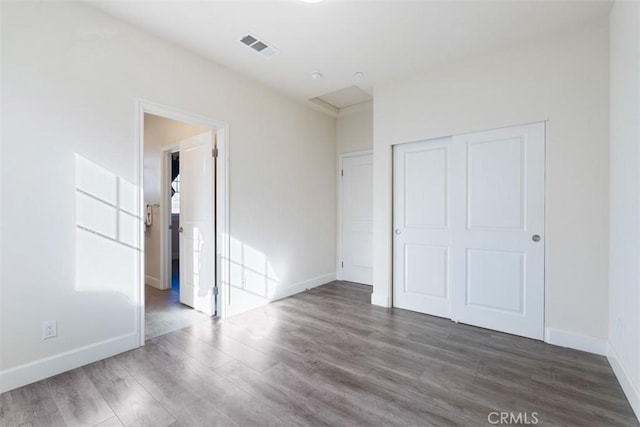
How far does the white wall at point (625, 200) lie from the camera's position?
1750mm

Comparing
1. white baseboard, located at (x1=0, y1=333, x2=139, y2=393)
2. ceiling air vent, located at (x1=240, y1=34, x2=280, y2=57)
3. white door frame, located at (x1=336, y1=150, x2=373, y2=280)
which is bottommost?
white baseboard, located at (x1=0, y1=333, x2=139, y2=393)

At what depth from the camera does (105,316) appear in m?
2.34

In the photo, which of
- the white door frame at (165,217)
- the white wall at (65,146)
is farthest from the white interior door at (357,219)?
the white door frame at (165,217)

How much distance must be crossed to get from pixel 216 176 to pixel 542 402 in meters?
3.48

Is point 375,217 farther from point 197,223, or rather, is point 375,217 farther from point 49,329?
point 49,329

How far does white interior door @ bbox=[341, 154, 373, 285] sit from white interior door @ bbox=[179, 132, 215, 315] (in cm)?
234

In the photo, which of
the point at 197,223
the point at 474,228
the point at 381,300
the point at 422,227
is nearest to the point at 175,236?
the point at 197,223

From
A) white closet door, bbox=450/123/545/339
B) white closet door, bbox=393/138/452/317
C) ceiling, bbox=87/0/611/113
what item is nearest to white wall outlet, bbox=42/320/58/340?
ceiling, bbox=87/0/611/113

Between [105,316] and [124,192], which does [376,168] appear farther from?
[105,316]

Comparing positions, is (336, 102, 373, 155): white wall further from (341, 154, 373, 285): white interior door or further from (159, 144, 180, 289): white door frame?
(159, 144, 180, 289): white door frame

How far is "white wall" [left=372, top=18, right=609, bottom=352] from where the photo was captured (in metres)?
2.40

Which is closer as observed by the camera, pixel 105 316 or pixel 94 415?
pixel 94 415

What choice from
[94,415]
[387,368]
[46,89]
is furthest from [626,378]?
[46,89]

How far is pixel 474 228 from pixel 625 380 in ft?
5.01
